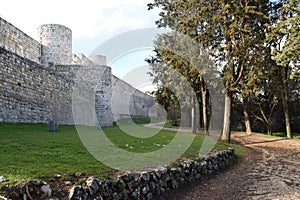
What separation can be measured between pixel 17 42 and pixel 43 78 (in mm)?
6755

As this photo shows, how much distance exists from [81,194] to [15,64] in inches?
389

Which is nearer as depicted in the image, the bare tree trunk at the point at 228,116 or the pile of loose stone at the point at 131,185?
the pile of loose stone at the point at 131,185

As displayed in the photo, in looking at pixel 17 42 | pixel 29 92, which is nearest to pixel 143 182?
pixel 29 92

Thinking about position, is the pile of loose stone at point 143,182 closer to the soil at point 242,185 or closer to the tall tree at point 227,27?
the soil at point 242,185

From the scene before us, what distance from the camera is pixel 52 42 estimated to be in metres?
25.0

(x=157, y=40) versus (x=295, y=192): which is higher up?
(x=157, y=40)

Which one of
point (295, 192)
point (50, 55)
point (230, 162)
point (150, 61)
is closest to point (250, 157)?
point (230, 162)

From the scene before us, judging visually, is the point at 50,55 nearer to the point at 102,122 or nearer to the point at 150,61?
the point at 102,122

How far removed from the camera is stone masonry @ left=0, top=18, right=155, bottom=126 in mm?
12055

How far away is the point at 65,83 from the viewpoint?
17547 millimetres

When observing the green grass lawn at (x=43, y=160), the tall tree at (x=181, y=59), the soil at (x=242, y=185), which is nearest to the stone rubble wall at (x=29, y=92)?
the green grass lawn at (x=43, y=160)

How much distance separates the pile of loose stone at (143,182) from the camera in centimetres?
481

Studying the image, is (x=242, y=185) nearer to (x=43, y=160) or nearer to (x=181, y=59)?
(x=43, y=160)

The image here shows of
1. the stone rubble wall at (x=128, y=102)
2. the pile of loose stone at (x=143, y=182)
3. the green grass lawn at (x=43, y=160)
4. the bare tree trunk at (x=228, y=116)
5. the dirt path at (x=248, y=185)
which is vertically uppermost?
the stone rubble wall at (x=128, y=102)
